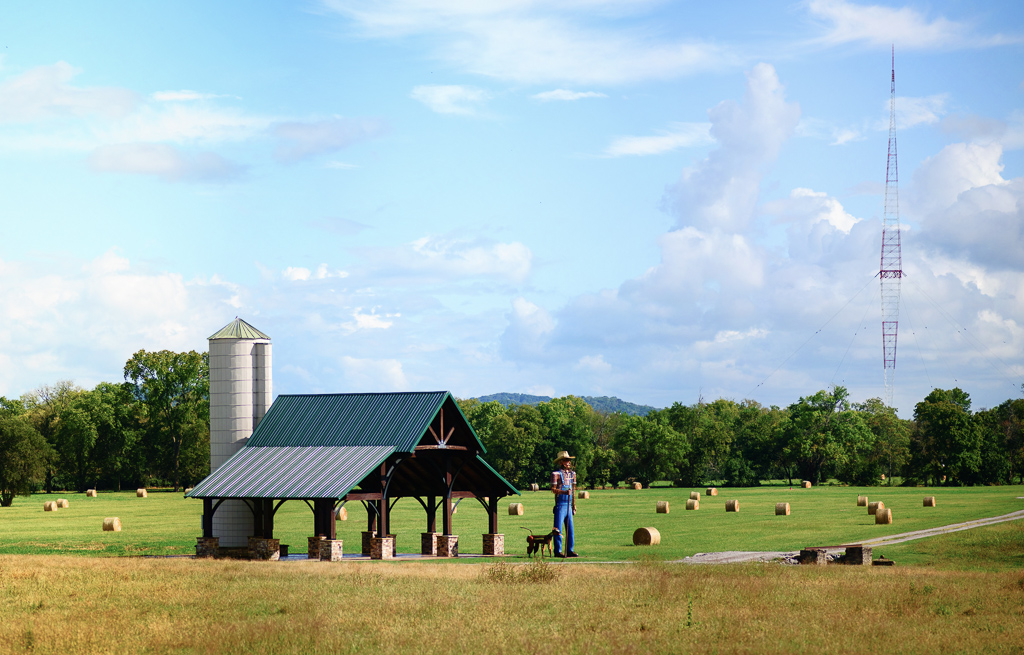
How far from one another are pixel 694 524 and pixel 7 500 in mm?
59951

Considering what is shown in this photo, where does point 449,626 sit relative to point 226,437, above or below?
below

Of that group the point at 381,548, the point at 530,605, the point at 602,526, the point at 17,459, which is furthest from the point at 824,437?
the point at 530,605

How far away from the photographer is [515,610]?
21.1 meters

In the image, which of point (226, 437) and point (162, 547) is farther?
point (162, 547)

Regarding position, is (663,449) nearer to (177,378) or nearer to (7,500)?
(177,378)

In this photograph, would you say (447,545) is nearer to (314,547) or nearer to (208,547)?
(314,547)

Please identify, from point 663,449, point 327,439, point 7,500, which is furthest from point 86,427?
point 327,439

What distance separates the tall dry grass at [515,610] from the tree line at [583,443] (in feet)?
286

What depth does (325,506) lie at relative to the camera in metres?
34.8

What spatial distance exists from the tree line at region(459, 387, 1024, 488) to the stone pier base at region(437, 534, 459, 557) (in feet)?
252

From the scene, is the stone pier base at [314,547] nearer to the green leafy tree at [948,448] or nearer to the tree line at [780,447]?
the tree line at [780,447]

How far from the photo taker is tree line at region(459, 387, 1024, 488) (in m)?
107

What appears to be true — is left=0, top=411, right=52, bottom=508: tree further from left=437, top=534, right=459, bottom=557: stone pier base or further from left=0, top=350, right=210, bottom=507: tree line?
left=437, top=534, right=459, bottom=557: stone pier base

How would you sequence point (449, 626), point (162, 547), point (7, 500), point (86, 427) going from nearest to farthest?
point (449, 626) < point (162, 547) < point (7, 500) < point (86, 427)
